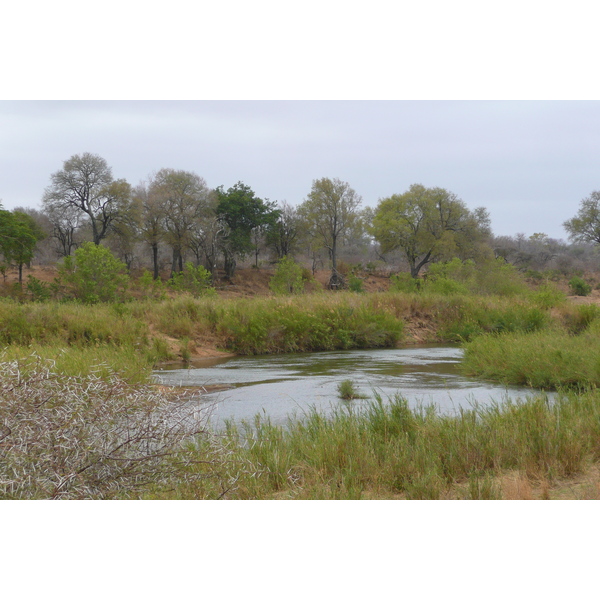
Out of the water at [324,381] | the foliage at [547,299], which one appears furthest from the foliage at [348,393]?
the foliage at [547,299]

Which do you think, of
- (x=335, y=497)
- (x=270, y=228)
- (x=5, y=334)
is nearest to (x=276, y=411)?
(x=335, y=497)

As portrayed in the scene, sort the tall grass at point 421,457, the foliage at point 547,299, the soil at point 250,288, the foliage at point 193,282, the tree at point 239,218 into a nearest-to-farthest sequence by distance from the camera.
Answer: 1. the tall grass at point 421,457
2. the soil at point 250,288
3. the foliage at point 547,299
4. the foliage at point 193,282
5. the tree at point 239,218

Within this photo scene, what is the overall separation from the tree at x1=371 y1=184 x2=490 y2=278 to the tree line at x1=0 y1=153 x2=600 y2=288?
0.33 ft

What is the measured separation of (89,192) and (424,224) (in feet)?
106

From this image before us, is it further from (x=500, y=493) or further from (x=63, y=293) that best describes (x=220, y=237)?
(x=500, y=493)

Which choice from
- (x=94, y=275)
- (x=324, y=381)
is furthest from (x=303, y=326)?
(x=94, y=275)

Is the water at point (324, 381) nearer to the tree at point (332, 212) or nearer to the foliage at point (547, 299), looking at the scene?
the foliage at point (547, 299)

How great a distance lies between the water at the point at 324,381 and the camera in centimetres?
1142

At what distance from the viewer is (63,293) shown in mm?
37688

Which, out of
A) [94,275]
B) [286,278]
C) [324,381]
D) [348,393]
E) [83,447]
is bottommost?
[324,381]

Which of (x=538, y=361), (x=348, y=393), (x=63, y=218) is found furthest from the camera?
(x=63, y=218)

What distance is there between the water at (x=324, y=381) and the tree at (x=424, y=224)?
41.8 metres

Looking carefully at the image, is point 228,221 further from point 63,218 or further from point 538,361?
point 538,361

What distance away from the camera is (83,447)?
5453 mm
